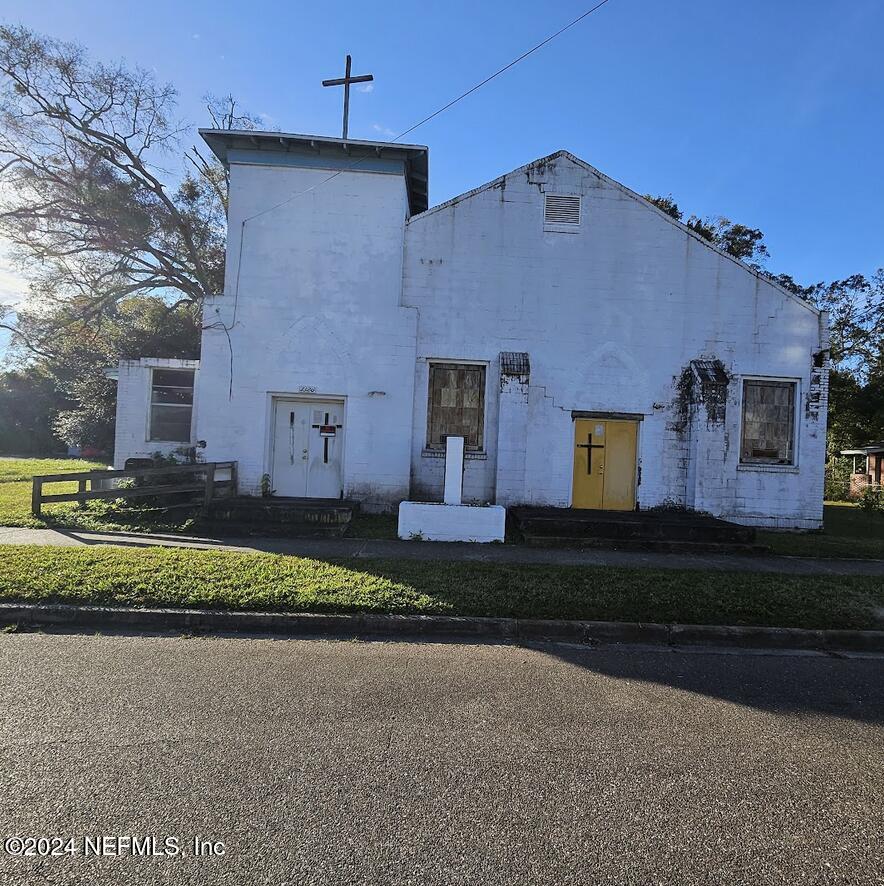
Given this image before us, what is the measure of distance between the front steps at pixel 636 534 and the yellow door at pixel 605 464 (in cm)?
207

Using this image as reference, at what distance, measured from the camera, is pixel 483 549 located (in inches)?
343

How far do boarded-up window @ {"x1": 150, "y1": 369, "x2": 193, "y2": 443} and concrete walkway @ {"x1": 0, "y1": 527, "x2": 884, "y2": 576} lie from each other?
4.06 meters

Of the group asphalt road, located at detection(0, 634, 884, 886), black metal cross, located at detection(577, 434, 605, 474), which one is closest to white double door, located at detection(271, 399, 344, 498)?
black metal cross, located at detection(577, 434, 605, 474)

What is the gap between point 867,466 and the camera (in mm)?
31172

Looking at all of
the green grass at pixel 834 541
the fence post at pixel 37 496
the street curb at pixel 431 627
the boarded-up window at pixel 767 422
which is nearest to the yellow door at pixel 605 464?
the boarded-up window at pixel 767 422

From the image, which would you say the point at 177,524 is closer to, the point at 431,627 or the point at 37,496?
the point at 37,496

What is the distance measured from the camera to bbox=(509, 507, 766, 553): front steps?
9.32m

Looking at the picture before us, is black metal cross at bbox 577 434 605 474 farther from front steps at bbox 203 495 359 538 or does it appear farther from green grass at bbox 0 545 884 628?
front steps at bbox 203 495 359 538

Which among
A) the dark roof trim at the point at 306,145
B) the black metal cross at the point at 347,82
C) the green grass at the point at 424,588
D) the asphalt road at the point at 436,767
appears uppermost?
the black metal cross at the point at 347,82

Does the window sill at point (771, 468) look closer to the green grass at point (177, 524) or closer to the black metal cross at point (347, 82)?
the green grass at point (177, 524)

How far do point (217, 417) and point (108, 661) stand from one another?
769cm

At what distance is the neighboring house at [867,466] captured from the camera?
96.0 feet

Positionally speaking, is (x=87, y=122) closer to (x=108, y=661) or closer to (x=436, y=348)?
(x=436, y=348)

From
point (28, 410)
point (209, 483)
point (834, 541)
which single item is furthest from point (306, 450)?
point (28, 410)
